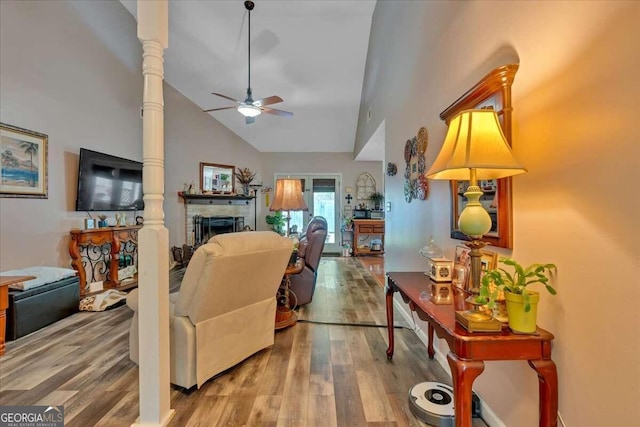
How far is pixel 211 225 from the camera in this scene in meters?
6.75

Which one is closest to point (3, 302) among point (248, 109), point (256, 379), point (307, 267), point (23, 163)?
point (23, 163)

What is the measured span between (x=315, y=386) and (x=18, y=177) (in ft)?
12.4

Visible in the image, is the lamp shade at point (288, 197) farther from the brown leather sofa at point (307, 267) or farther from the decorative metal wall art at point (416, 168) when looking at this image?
the decorative metal wall art at point (416, 168)

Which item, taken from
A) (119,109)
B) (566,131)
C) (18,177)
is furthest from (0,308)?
(566,131)

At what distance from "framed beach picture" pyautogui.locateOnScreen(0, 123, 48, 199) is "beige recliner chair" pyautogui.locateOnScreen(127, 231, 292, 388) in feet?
7.77

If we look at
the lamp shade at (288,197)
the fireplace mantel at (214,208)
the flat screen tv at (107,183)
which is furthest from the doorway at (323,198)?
the lamp shade at (288,197)

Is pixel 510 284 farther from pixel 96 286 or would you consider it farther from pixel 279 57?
pixel 279 57

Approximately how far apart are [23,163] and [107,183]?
3.65 feet

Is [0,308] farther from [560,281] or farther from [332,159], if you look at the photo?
[332,159]

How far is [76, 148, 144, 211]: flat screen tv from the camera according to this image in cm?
392

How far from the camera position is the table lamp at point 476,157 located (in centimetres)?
118

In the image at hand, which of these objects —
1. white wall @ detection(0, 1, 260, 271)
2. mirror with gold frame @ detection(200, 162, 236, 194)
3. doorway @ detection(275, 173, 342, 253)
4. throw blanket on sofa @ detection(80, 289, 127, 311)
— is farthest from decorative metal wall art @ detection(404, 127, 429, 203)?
mirror with gold frame @ detection(200, 162, 236, 194)

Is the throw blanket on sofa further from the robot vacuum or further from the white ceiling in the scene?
the white ceiling

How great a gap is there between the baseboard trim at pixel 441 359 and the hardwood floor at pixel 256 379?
51 millimetres
